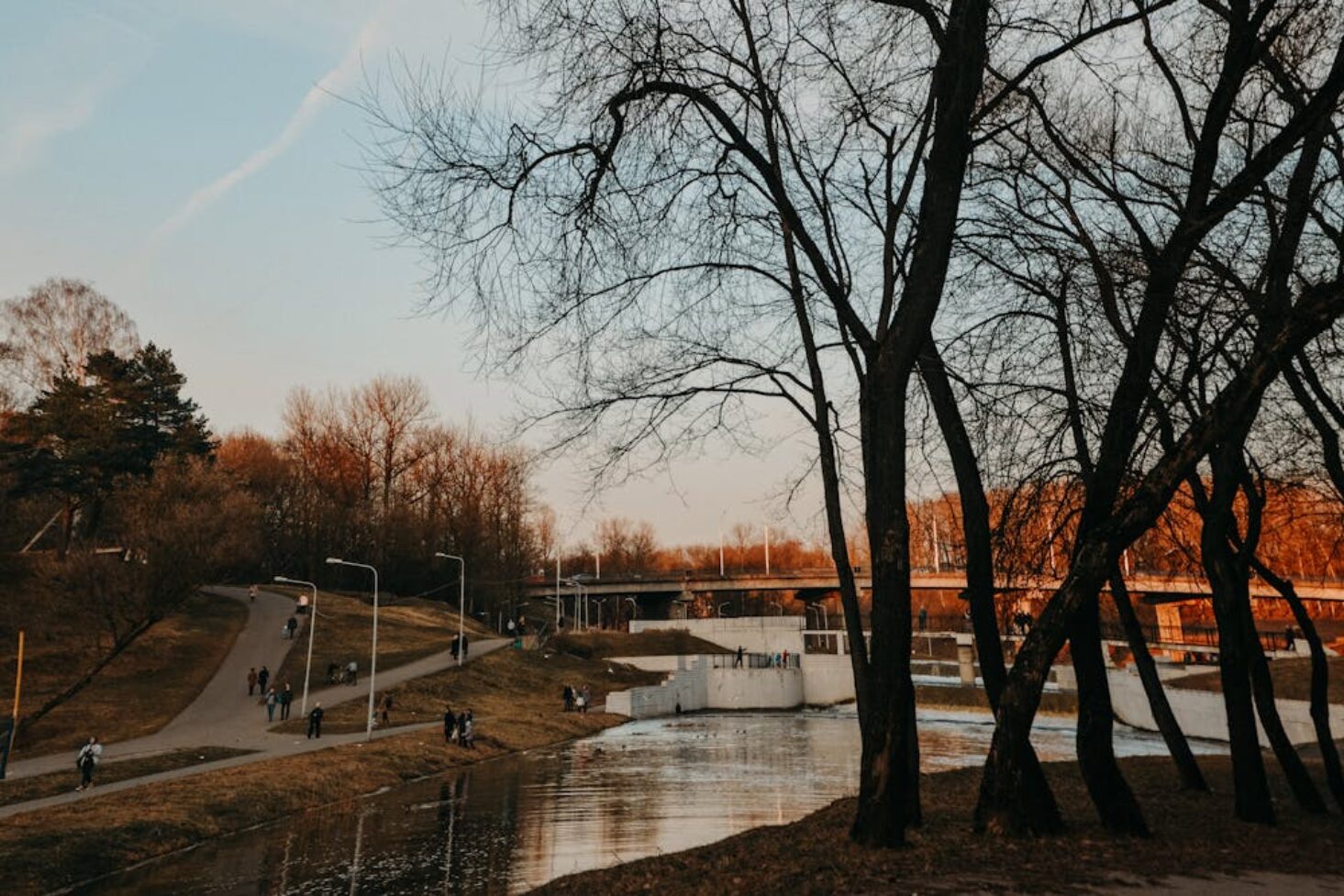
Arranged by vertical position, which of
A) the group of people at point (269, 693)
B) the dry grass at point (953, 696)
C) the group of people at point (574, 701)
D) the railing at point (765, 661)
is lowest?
the dry grass at point (953, 696)

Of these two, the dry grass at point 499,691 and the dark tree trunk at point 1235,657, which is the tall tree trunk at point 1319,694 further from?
the dry grass at point 499,691

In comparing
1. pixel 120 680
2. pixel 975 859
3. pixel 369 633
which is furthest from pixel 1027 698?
pixel 369 633

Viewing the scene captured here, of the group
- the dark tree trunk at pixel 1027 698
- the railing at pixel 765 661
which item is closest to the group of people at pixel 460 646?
the railing at pixel 765 661

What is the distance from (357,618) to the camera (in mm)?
65188

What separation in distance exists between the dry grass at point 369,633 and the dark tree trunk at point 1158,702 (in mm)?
46525

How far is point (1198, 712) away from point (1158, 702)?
96.2 feet

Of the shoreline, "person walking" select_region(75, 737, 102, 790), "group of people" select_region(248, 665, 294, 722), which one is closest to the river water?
the shoreline

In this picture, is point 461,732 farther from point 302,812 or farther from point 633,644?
point 633,644

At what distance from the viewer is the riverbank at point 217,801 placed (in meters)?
18.5

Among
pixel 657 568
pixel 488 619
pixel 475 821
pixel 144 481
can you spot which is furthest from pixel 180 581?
pixel 657 568

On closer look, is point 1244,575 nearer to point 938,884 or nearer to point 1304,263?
point 1304,263

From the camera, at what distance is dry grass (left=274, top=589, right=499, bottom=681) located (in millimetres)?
55500

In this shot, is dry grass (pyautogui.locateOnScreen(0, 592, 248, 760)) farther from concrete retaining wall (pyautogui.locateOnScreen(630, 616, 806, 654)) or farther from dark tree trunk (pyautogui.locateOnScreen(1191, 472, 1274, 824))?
concrete retaining wall (pyautogui.locateOnScreen(630, 616, 806, 654))

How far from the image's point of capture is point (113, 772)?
2875 cm
